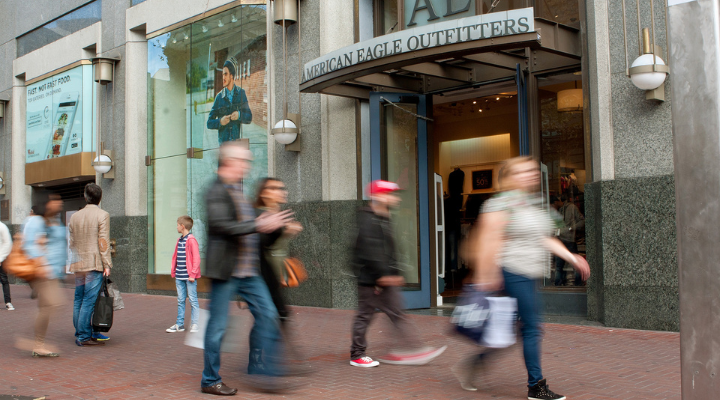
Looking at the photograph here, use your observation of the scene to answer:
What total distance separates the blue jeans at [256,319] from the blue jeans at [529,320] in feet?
5.95

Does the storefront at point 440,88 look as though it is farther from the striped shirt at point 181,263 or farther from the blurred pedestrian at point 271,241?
the blurred pedestrian at point 271,241

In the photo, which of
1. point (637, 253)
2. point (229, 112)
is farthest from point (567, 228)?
point (229, 112)

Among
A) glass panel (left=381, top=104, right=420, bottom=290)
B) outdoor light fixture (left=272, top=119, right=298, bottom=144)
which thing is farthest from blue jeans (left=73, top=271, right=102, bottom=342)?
glass panel (left=381, top=104, right=420, bottom=290)

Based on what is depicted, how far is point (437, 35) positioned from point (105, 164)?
32.5ft

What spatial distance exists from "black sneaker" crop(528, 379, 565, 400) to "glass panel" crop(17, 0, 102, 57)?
14938 millimetres

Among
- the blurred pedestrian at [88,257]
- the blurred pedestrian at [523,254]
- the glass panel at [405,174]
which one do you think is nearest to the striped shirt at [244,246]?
the blurred pedestrian at [523,254]

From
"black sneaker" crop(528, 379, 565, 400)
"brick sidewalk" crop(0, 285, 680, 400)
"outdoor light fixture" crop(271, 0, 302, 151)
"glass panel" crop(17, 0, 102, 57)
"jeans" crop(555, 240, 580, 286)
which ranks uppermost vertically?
"glass panel" crop(17, 0, 102, 57)

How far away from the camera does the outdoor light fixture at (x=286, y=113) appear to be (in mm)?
11266

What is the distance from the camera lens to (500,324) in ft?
15.3

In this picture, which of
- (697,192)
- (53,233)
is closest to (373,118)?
(53,233)

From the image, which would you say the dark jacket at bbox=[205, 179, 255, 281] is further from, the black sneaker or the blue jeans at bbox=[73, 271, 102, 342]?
the blue jeans at bbox=[73, 271, 102, 342]

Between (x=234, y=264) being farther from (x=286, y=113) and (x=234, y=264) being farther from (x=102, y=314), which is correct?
(x=286, y=113)

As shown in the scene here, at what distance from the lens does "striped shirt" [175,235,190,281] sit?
8.30 meters

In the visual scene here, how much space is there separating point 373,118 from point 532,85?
100 inches
